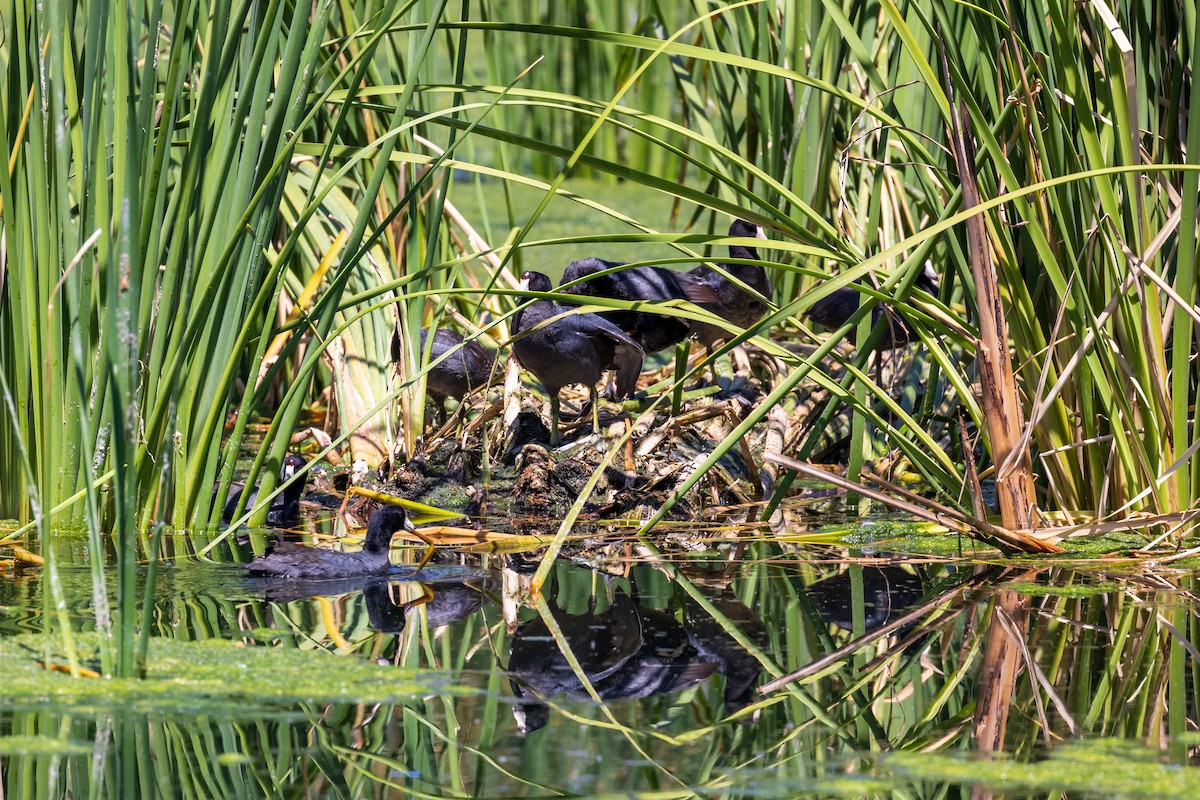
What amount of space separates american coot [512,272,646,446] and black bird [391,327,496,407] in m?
0.35

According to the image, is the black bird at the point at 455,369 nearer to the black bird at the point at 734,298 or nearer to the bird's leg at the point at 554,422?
the bird's leg at the point at 554,422

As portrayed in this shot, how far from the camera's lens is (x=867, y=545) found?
131 inches

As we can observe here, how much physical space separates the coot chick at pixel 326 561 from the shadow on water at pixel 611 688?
0.15ft

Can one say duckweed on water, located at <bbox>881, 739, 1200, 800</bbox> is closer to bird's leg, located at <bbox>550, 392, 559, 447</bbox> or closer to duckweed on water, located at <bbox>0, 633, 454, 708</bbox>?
duckweed on water, located at <bbox>0, 633, 454, 708</bbox>

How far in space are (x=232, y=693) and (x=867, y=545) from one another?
1.82 m

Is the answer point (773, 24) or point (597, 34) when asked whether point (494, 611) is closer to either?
point (597, 34)

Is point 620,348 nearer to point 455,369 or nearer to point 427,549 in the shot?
point 455,369

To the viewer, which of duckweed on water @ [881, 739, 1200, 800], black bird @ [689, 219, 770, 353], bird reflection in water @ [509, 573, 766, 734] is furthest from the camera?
black bird @ [689, 219, 770, 353]

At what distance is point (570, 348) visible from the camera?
153 inches

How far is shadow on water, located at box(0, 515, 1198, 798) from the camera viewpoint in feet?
5.40

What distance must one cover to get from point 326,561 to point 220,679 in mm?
909

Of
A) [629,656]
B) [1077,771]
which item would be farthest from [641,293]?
[1077,771]

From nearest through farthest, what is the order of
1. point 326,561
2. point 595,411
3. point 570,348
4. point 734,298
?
point 326,561, point 570,348, point 595,411, point 734,298

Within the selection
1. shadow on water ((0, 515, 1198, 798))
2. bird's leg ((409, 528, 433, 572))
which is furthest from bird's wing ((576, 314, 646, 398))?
shadow on water ((0, 515, 1198, 798))
